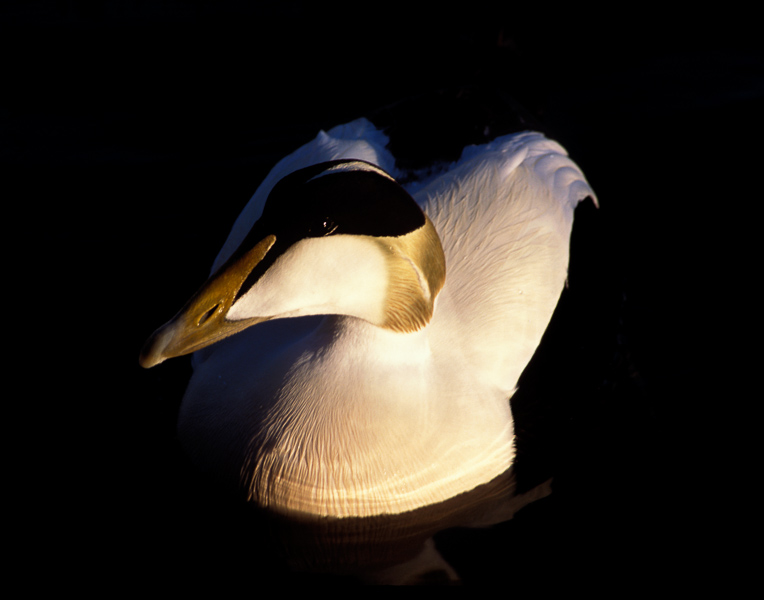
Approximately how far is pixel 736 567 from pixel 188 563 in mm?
1436

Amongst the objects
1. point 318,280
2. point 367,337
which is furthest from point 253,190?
point 318,280

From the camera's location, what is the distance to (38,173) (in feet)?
13.4

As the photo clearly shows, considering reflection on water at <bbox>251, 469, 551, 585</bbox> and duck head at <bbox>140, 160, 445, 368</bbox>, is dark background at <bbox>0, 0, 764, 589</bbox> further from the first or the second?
duck head at <bbox>140, 160, 445, 368</bbox>

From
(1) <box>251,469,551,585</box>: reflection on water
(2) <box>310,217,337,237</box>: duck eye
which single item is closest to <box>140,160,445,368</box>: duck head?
(2) <box>310,217,337,237</box>: duck eye

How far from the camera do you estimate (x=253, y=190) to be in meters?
4.02

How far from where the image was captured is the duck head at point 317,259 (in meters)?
1.94

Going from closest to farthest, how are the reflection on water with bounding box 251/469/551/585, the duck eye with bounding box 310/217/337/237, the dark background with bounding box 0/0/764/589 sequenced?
the duck eye with bounding box 310/217/337/237, the reflection on water with bounding box 251/469/551/585, the dark background with bounding box 0/0/764/589

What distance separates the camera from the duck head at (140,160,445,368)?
1936 millimetres

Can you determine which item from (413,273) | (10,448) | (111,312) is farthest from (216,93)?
(413,273)

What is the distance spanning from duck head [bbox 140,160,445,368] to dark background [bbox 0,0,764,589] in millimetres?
629

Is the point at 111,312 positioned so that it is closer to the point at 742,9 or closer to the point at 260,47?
the point at 260,47

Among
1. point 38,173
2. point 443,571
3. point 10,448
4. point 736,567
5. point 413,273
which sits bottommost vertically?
point 736,567

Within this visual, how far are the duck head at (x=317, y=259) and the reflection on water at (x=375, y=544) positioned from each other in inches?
23.2

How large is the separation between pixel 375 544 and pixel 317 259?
796 mm
